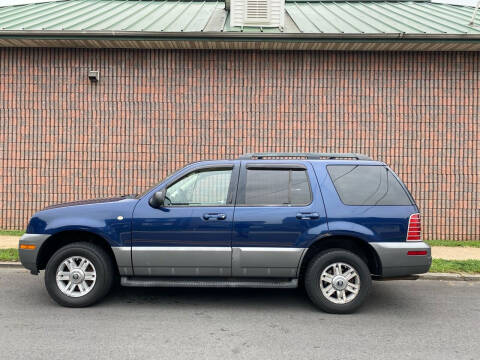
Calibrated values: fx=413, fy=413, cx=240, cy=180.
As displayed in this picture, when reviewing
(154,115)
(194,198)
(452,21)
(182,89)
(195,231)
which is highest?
(452,21)

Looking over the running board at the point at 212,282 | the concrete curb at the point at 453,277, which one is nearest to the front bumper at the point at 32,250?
the running board at the point at 212,282

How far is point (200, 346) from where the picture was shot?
4.01 metres

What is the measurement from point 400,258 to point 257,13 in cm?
708

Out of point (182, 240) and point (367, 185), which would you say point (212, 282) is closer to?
point (182, 240)

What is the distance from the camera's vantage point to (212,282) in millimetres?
5094

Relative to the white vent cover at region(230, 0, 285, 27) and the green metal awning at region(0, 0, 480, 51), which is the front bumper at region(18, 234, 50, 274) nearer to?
the green metal awning at region(0, 0, 480, 51)

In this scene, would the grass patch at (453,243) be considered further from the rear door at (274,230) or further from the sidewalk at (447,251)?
the rear door at (274,230)

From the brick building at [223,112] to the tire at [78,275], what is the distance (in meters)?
4.61


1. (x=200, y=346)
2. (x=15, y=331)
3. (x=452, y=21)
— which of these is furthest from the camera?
(x=452, y=21)

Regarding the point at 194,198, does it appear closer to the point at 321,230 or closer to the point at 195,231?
the point at 195,231

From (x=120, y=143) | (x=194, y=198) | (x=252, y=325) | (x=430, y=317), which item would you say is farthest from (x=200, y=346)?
(x=120, y=143)

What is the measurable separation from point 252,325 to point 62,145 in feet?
23.2

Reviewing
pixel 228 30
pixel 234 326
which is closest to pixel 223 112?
pixel 228 30

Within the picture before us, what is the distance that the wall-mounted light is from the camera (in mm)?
9492
